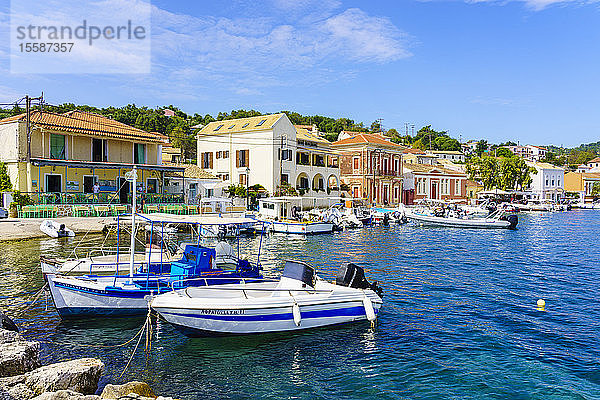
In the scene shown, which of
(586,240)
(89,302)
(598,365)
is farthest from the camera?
(586,240)

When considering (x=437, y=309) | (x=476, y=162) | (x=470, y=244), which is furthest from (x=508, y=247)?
(x=476, y=162)

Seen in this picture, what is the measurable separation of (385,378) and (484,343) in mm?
3852

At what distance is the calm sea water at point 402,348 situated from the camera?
10281 millimetres

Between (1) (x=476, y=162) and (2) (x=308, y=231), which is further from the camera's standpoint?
(1) (x=476, y=162)

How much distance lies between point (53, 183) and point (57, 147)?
3171 mm

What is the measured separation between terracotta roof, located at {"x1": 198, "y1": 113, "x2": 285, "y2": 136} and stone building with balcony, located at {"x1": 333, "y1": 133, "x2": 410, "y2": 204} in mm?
18354

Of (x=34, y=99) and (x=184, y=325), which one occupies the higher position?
(x=34, y=99)

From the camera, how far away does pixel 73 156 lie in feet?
135

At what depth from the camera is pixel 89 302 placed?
14070 millimetres

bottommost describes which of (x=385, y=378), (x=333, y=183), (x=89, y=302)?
(x=385, y=378)

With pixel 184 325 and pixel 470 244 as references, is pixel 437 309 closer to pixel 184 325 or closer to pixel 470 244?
pixel 184 325

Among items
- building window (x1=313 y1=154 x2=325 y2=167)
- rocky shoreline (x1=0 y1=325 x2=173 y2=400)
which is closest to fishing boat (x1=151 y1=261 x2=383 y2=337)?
rocky shoreline (x1=0 y1=325 x2=173 y2=400)

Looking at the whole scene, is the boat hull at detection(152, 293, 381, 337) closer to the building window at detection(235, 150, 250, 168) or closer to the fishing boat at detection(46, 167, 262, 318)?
the fishing boat at detection(46, 167, 262, 318)

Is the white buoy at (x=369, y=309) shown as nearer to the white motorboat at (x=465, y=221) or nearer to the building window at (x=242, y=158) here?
the white motorboat at (x=465, y=221)
